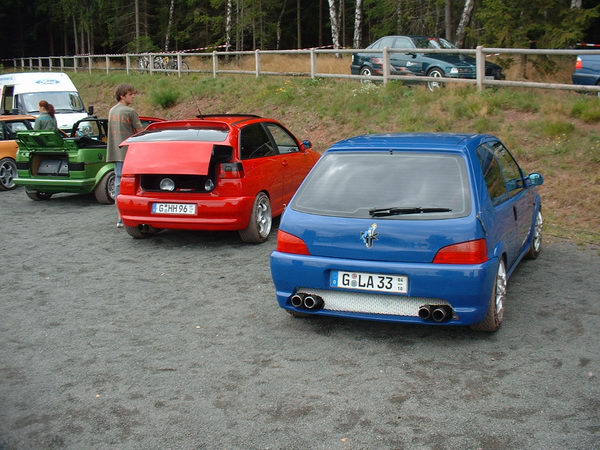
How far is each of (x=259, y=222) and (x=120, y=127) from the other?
261 cm

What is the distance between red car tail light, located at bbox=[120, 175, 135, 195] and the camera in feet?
30.2

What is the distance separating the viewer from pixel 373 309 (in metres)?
5.56

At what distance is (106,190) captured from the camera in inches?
505

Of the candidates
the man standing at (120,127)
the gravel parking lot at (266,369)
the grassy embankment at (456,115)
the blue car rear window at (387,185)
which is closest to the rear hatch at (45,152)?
the man standing at (120,127)

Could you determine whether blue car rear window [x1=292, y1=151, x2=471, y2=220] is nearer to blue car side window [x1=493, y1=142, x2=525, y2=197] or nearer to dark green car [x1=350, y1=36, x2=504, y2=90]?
blue car side window [x1=493, y1=142, x2=525, y2=197]

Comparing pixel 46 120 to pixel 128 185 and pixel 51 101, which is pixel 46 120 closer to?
pixel 128 185

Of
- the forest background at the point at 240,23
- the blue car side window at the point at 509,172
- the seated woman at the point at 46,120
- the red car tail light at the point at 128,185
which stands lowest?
the red car tail light at the point at 128,185

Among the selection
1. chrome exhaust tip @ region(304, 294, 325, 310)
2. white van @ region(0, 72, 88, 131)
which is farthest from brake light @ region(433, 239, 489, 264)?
white van @ region(0, 72, 88, 131)

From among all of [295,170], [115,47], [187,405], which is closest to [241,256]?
[295,170]

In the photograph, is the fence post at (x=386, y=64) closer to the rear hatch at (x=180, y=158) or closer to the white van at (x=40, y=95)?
the white van at (x=40, y=95)

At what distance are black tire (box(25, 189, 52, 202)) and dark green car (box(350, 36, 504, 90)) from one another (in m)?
8.73

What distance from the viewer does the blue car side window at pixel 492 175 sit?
599 centimetres

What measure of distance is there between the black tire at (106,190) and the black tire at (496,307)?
8.41 metres

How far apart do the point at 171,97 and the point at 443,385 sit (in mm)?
20791
